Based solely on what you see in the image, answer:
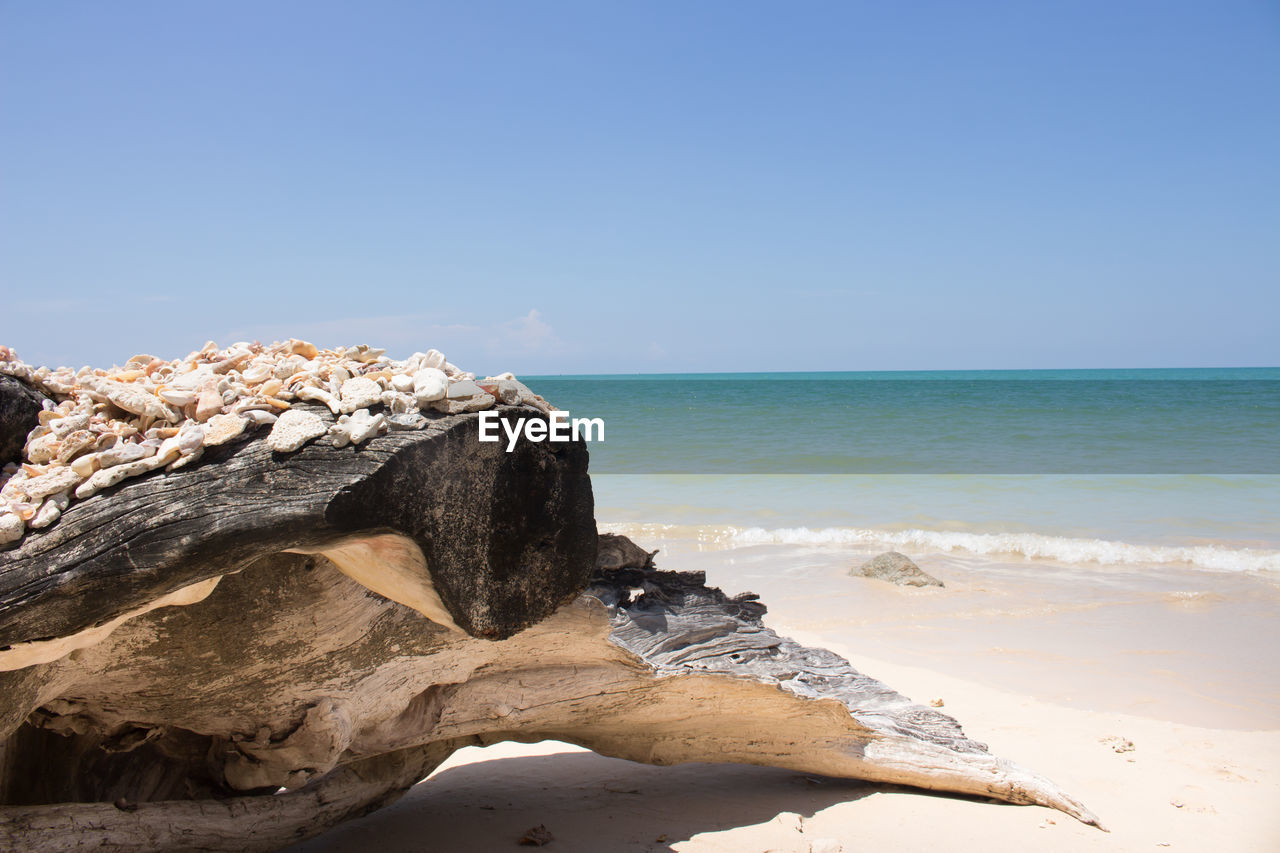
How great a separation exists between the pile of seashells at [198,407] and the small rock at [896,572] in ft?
22.1

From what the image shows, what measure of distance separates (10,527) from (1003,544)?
10.1m

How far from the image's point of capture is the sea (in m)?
→ 5.82

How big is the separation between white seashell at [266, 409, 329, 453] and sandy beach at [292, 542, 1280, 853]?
2200 mm

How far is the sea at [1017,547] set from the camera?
5816 millimetres

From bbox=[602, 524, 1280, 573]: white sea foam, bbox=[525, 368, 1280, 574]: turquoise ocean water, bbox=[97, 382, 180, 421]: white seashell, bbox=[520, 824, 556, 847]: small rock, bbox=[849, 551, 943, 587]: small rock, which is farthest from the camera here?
bbox=[525, 368, 1280, 574]: turquoise ocean water

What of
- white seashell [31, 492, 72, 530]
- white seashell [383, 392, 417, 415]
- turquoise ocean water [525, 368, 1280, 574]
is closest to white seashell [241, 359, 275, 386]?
white seashell [383, 392, 417, 415]

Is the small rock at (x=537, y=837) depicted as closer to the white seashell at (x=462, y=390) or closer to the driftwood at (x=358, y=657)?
the driftwood at (x=358, y=657)

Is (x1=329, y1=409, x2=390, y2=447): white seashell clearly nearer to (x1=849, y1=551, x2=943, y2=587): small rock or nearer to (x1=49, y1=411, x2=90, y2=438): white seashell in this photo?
(x1=49, y1=411, x2=90, y2=438): white seashell

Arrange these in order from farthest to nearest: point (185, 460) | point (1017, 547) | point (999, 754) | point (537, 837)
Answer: point (1017, 547) < point (999, 754) < point (537, 837) < point (185, 460)

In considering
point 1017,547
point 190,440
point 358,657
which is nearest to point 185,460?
point 190,440

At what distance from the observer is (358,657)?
2697 mm

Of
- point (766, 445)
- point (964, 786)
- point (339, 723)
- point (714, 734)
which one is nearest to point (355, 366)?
point (339, 723)

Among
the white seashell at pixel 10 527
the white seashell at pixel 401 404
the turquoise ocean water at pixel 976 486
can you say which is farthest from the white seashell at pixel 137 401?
the turquoise ocean water at pixel 976 486

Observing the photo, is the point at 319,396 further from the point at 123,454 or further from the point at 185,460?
the point at 123,454
